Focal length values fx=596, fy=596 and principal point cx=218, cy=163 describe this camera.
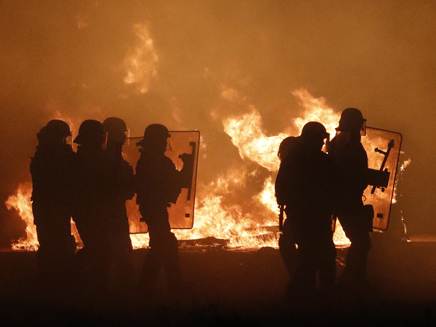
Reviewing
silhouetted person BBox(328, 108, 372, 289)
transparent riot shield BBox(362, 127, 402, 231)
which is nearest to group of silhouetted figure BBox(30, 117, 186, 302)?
silhouetted person BBox(328, 108, 372, 289)

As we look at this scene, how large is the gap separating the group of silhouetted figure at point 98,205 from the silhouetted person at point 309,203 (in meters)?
1.51

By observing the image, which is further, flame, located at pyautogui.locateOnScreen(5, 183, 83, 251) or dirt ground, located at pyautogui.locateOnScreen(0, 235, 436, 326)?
flame, located at pyautogui.locateOnScreen(5, 183, 83, 251)

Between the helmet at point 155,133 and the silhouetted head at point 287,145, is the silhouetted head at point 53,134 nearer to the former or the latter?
the helmet at point 155,133

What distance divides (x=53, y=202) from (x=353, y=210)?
3.79 m

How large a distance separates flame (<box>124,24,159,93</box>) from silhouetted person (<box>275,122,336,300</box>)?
9791 millimetres

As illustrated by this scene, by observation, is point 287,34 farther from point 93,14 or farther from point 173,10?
point 93,14

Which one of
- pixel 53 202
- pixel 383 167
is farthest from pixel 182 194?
pixel 383 167

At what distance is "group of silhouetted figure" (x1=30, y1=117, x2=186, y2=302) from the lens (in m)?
7.35

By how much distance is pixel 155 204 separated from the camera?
7336mm

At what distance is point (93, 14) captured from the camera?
15555 millimetres

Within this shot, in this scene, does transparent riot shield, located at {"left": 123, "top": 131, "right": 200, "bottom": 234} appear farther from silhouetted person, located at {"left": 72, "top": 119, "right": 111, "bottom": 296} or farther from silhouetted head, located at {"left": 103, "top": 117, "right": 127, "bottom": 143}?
silhouetted person, located at {"left": 72, "top": 119, "right": 111, "bottom": 296}

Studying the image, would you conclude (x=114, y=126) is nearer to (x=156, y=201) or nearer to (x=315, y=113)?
(x=156, y=201)

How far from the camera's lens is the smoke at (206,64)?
50.9 ft

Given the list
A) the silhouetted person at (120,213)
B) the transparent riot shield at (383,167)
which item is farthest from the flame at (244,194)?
the silhouetted person at (120,213)
